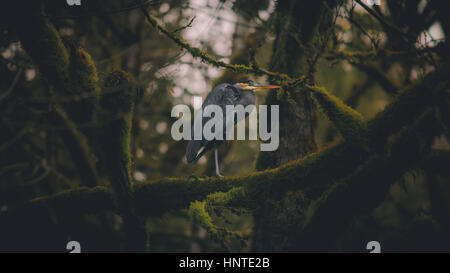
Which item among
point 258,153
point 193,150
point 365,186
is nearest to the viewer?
point 365,186

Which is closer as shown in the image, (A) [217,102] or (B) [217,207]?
(B) [217,207]

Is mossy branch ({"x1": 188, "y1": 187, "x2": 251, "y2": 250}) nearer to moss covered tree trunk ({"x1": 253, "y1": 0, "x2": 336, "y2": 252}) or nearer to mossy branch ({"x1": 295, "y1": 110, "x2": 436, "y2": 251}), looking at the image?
mossy branch ({"x1": 295, "y1": 110, "x2": 436, "y2": 251})

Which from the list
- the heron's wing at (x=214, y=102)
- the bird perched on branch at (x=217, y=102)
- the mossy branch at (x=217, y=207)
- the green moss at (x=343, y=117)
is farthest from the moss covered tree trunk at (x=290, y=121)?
the mossy branch at (x=217, y=207)

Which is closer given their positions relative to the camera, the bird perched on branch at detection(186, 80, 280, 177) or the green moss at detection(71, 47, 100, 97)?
the green moss at detection(71, 47, 100, 97)

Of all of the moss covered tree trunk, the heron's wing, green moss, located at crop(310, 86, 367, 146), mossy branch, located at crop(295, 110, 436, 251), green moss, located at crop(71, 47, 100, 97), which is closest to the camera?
mossy branch, located at crop(295, 110, 436, 251)

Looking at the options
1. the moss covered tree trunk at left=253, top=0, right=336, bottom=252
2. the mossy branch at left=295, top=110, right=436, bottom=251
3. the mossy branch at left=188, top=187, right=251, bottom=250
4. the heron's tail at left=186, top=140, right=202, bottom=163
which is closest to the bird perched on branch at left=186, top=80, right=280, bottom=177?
the heron's tail at left=186, top=140, right=202, bottom=163

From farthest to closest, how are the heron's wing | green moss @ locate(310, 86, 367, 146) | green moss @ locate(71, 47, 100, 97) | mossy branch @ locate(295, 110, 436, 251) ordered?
the heron's wing → green moss @ locate(71, 47, 100, 97) → green moss @ locate(310, 86, 367, 146) → mossy branch @ locate(295, 110, 436, 251)

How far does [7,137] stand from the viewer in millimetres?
4641

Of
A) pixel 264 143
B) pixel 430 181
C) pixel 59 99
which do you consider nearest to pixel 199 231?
pixel 264 143

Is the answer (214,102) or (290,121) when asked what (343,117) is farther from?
(214,102)

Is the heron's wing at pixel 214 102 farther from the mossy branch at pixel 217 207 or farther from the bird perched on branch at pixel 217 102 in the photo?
the mossy branch at pixel 217 207

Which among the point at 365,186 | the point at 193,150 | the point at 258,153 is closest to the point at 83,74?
the point at 193,150

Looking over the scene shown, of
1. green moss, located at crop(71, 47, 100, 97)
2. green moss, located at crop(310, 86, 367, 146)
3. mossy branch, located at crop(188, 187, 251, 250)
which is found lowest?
mossy branch, located at crop(188, 187, 251, 250)
